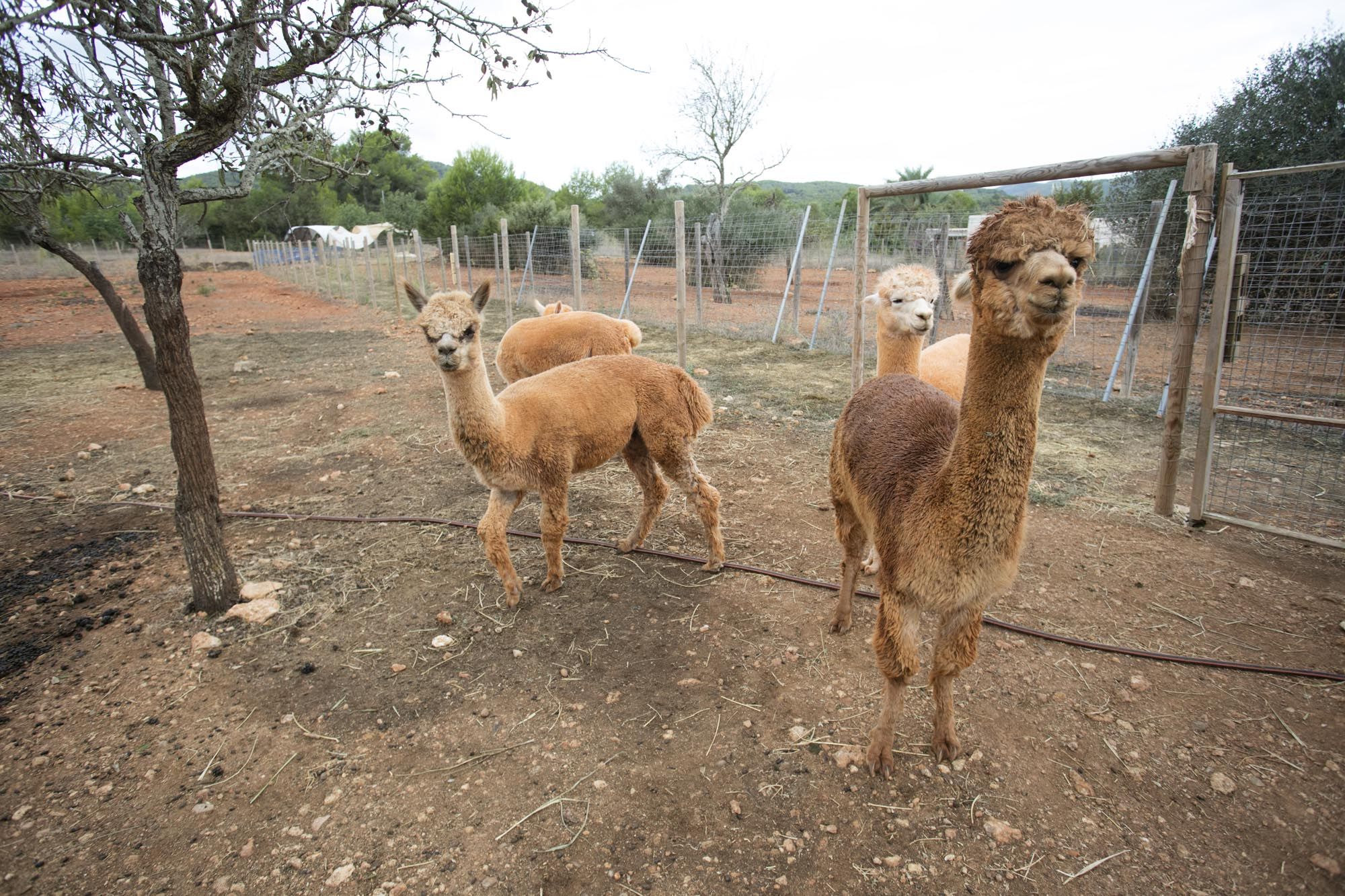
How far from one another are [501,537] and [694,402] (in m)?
1.59

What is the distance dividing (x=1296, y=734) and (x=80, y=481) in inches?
349

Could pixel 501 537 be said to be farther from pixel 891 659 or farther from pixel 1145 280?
pixel 1145 280

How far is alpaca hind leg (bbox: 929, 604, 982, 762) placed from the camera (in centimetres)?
248

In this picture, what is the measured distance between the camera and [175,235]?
3.39 metres

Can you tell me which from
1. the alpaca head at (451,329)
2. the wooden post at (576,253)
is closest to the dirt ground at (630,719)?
the alpaca head at (451,329)

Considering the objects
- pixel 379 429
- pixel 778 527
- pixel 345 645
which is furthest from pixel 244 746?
pixel 379 429

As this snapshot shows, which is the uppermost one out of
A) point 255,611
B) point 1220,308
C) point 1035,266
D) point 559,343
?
point 1035,266

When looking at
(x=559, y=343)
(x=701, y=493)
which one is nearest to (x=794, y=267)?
(x=559, y=343)

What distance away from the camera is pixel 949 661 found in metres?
2.54

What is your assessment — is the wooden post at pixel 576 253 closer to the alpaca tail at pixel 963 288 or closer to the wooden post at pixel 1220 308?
the wooden post at pixel 1220 308

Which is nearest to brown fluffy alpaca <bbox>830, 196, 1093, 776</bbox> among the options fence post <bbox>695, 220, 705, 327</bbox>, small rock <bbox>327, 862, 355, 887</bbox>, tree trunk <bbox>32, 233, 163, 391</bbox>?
small rock <bbox>327, 862, 355, 887</bbox>

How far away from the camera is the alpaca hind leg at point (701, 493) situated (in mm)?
4215

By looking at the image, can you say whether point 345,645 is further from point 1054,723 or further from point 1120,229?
point 1120,229

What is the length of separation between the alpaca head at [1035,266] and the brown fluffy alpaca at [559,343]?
521cm
